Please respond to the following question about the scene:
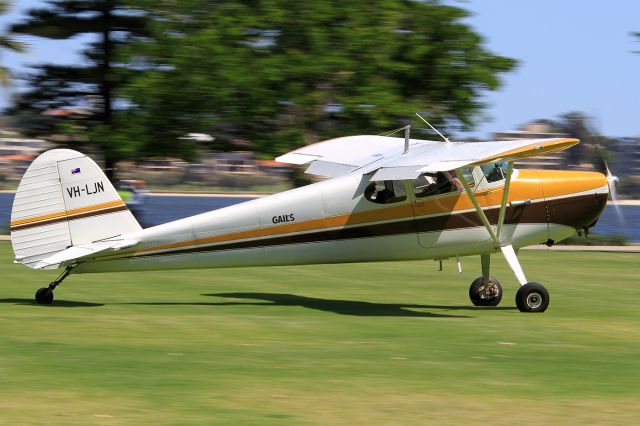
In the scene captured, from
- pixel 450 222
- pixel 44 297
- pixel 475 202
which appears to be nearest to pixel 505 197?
pixel 475 202

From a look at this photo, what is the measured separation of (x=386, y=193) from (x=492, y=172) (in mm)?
1717

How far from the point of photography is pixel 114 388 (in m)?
9.13

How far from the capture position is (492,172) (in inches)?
637

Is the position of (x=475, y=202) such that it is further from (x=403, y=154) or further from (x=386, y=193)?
(x=403, y=154)

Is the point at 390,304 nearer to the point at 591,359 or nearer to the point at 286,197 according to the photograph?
the point at 286,197

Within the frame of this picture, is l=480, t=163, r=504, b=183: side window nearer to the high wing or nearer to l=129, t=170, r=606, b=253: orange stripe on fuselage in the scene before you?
l=129, t=170, r=606, b=253: orange stripe on fuselage

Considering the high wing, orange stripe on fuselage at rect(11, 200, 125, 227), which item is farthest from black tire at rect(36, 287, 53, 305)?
the high wing

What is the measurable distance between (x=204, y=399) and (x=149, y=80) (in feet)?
97.8

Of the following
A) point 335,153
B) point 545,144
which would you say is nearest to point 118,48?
point 335,153

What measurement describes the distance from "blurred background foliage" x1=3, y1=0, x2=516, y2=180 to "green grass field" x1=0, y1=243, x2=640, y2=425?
17.5 meters

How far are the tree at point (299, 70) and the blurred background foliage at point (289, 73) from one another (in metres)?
0.04

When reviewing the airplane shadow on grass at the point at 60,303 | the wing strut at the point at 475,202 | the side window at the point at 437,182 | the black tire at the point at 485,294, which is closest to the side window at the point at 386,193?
the side window at the point at 437,182

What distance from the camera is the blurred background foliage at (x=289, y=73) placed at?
1425 inches

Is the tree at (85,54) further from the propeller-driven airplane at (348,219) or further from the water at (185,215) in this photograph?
the propeller-driven airplane at (348,219)
